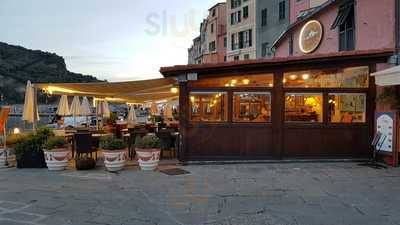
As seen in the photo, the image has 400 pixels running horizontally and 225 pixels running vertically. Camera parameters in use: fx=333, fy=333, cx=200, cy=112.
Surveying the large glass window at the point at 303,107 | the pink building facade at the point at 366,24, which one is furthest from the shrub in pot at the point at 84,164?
the pink building facade at the point at 366,24

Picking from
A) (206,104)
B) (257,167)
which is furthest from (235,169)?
(206,104)

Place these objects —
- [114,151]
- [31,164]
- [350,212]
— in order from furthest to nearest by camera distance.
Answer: [31,164], [114,151], [350,212]

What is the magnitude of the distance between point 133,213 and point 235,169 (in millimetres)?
3962

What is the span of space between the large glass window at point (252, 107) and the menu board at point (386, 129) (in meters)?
3.13

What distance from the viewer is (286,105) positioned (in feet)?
32.3

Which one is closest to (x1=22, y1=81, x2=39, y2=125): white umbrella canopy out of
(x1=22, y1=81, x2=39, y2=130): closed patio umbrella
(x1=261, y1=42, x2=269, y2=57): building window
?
(x1=22, y1=81, x2=39, y2=130): closed patio umbrella

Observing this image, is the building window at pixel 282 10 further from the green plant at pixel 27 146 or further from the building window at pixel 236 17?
the green plant at pixel 27 146

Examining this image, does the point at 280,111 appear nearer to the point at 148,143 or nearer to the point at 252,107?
the point at 252,107

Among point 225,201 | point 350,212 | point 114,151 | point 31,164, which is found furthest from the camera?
point 31,164

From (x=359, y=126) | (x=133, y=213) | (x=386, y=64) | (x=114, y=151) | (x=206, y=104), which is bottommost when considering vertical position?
(x=133, y=213)

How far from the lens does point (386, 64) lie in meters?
9.57

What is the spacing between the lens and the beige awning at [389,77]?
8.05m

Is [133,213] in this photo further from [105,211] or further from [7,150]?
[7,150]

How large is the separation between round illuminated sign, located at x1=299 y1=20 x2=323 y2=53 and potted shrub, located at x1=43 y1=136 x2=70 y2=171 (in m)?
10.9
